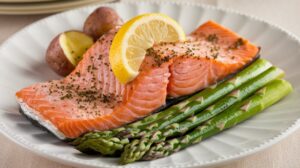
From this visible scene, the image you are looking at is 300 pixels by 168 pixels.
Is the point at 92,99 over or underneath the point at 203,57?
underneath

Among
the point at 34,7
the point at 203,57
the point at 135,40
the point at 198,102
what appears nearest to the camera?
the point at 198,102

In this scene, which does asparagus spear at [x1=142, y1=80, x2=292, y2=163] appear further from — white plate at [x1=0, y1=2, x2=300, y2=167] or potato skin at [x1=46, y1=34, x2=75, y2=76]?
potato skin at [x1=46, y1=34, x2=75, y2=76]

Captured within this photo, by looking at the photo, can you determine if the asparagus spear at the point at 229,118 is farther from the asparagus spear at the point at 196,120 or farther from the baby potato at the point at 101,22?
the baby potato at the point at 101,22

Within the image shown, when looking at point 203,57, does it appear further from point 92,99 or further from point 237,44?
point 92,99

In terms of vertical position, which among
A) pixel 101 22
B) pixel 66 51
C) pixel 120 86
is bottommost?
pixel 120 86

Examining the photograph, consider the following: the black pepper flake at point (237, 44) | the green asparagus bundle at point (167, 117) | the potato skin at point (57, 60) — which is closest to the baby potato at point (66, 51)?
the potato skin at point (57, 60)

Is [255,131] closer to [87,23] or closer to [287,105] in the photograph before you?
[287,105]

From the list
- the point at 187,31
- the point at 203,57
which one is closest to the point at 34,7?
Answer: the point at 187,31
